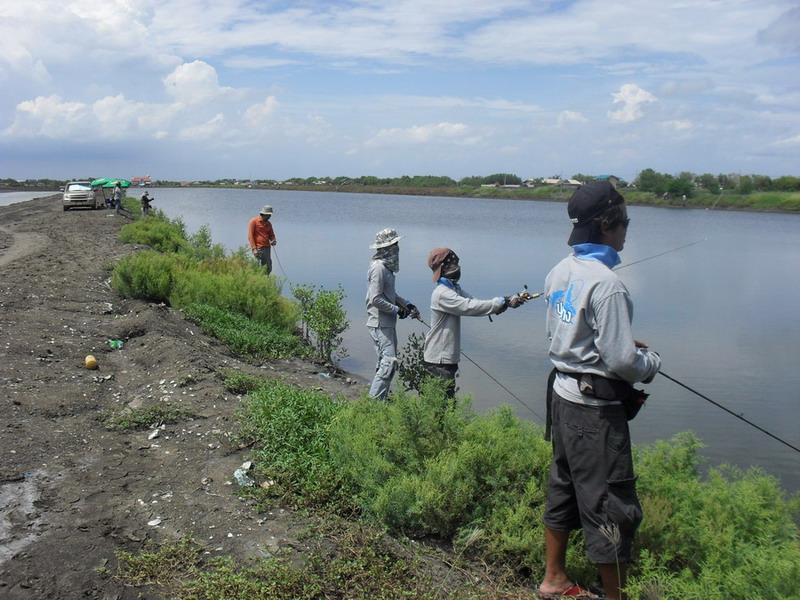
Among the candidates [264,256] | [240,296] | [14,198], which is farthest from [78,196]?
[240,296]

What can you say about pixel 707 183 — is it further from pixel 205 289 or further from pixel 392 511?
pixel 392 511

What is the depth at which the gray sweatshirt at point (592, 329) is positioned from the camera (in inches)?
125

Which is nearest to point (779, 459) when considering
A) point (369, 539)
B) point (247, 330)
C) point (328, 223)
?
point (369, 539)

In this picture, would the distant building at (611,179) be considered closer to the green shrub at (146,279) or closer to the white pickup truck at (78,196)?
the green shrub at (146,279)

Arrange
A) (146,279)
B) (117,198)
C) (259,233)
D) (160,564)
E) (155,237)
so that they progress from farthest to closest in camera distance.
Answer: (117,198) < (155,237) < (259,233) < (146,279) < (160,564)

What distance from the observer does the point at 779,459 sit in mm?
7859

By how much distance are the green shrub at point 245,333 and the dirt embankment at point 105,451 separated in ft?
1.05

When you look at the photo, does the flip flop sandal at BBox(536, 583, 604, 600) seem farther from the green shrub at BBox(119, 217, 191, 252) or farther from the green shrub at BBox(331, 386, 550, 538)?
the green shrub at BBox(119, 217, 191, 252)

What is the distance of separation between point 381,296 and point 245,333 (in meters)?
3.80

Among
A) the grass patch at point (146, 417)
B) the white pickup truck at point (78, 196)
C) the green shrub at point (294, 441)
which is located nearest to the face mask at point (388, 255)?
the green shrub at point (294, 441)

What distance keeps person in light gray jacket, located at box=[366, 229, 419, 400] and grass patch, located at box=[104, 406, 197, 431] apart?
5.50ft

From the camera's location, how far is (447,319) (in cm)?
604

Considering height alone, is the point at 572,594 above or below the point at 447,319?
below

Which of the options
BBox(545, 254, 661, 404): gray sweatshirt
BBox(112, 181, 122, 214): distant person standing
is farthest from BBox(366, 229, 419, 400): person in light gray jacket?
BBox(112, 181, 122, 214): distant person standing
